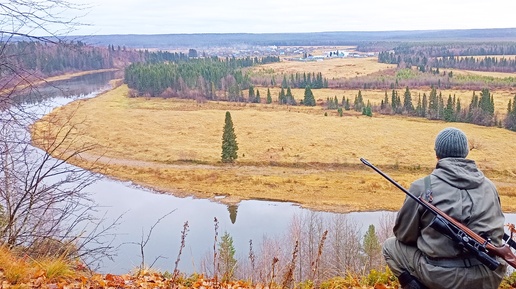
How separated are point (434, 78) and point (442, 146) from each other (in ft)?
327

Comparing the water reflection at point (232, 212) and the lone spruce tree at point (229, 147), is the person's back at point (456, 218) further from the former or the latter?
the lone spruce tree at point (229, 147)

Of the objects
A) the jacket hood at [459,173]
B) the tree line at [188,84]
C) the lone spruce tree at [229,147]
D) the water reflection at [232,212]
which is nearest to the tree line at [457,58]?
the tree line at [188,84]

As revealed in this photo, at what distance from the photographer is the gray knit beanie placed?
3129 mm

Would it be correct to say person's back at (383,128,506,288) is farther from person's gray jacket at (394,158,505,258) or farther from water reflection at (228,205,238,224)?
water reflection at (228,205,238,224)

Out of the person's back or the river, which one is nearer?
the person's back

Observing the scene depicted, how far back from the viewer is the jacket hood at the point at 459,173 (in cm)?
291

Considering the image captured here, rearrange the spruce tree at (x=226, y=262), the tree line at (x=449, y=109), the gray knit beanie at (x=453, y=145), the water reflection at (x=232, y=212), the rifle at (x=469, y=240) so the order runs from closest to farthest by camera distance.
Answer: the rifle at (x=469, y=240) → the gray knit beanie at (x=453, y=145) → the spruce tree at (x=226, y=262) → the water reflection at (x=232, y=212) → the tree line at (x=449, y=109)

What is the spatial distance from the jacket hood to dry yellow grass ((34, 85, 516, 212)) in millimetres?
17655

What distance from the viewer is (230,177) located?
3225cm

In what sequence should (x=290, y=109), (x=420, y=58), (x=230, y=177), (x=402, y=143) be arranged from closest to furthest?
(x=230, y=177) → (x=402, y=143) → (x=290, y=109) → (x=420, y=58)

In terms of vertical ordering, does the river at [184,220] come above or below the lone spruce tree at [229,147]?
below

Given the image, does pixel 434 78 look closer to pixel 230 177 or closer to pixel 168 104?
pixel 168 104

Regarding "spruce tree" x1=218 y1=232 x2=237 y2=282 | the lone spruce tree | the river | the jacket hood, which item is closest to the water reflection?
the river

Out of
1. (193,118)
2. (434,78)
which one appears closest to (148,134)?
(193,118)
